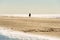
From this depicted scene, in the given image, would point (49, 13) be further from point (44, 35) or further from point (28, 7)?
point (44, 35)

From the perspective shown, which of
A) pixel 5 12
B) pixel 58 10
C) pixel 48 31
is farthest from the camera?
pixel 5 12

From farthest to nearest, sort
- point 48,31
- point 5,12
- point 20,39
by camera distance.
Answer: point 5,12 → point 48,31 → point 20,39

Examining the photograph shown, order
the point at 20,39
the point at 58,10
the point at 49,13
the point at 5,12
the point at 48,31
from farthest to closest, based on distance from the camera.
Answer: the point at 5,12
the point at 49,13
the point at 58,10
the point at 48,31
the point at 20,39

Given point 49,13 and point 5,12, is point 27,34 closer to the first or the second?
point 49,13

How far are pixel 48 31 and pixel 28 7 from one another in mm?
1771

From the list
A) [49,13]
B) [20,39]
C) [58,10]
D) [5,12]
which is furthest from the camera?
[5,12]

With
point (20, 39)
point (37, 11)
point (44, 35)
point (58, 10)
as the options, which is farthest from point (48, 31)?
point (37, 11)

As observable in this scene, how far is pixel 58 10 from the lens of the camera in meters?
2.30

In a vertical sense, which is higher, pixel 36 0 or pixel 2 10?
pixel 36 0

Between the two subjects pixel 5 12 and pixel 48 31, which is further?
pixel 5 12

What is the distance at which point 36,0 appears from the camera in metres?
2.58

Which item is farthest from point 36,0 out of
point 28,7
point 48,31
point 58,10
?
point 48,31

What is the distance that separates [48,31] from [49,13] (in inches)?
68.3

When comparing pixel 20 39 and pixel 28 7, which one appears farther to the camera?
pixel 28 7
